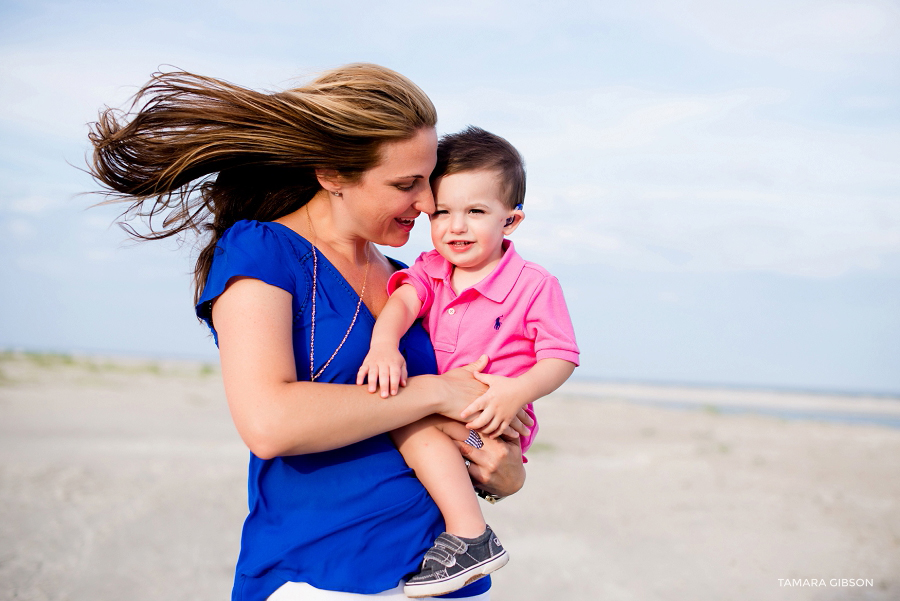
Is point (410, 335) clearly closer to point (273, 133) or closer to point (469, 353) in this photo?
point (469, 353)

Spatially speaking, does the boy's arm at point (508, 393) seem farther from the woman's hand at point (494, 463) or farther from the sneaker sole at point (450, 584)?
the sneaker sole at point (450, 584)

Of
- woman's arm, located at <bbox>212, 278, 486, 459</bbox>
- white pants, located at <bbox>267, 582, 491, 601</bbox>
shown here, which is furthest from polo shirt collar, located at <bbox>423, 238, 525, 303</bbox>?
white pants, located at <bbox>267, 582, 491, 601</bbox>

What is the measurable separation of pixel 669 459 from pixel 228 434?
804cm

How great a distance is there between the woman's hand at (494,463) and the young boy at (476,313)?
45 mm

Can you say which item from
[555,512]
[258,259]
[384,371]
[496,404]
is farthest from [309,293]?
[555,512]

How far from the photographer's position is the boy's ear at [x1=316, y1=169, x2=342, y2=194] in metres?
2.47

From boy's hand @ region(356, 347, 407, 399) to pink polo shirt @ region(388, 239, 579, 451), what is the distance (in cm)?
50

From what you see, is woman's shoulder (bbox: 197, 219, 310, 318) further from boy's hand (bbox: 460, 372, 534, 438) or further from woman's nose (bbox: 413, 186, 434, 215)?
boy's hand (bbox: 460, 372, 534, 438)

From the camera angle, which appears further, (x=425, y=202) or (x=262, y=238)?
(x=425, y=202)

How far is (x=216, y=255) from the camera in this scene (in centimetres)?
221

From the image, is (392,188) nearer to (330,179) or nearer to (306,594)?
(330,179)

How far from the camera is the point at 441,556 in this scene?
218cm

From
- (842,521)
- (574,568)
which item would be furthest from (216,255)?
(842,521)

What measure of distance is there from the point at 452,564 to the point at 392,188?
1227mm
